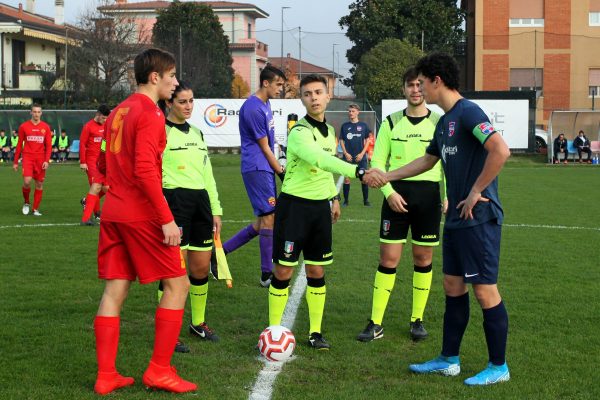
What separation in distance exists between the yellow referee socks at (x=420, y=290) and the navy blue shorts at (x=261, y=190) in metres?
2.48

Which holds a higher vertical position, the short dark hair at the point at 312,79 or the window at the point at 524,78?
the window at the point at 524,78

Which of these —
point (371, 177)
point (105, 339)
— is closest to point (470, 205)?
point (371, 177)

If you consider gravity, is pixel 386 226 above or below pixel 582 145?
below

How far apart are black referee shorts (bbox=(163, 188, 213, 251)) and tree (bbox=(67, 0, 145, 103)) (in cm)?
4203

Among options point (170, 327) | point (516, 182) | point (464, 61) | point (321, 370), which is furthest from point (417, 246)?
point (464, 61)

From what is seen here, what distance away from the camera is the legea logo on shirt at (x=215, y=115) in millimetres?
37250

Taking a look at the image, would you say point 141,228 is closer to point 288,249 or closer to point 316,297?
point 288,249

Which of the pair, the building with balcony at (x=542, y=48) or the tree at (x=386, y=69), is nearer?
the tree at (x=386, y=69)

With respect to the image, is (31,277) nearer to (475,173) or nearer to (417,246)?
(417,246)

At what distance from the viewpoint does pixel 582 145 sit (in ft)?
115

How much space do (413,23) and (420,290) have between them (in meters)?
47.2

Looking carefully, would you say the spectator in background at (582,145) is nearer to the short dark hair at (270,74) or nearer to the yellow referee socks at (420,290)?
the short dark hair at (270,74)

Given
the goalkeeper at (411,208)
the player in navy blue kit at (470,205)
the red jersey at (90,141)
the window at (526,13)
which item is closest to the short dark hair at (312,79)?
the goalkeeper at (411,208)

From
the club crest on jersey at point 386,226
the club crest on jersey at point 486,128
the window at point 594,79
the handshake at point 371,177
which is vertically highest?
the window at point 594,79
